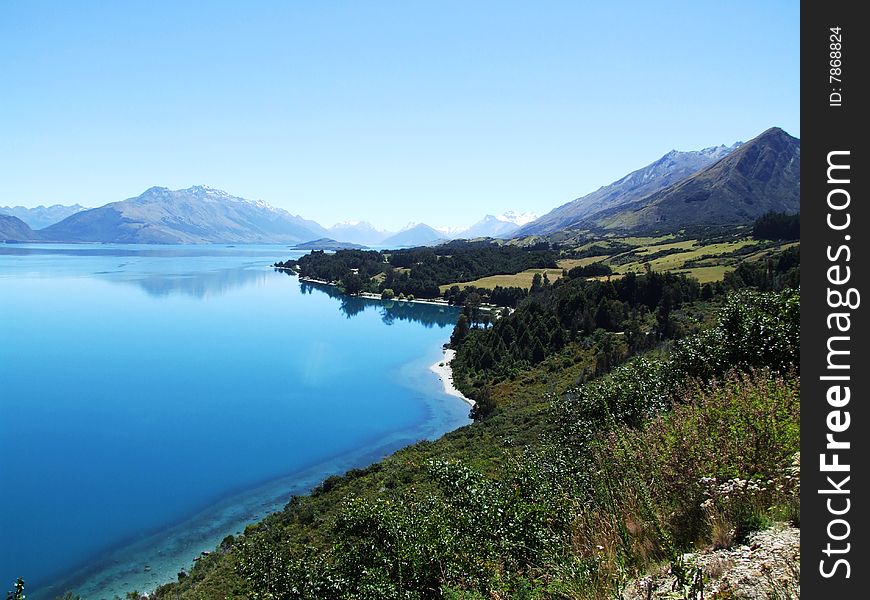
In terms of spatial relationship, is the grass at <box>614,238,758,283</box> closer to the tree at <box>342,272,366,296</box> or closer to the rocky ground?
the tree at <box>342,272,366,296</box>

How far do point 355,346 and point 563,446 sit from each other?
269 ft

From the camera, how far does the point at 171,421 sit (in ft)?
177

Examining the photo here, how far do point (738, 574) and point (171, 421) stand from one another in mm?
59377

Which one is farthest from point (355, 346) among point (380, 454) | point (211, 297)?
point (211, 297)

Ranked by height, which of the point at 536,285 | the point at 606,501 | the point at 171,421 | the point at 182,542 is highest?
the point at 606,501

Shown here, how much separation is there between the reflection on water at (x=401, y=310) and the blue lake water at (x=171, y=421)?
8.79 feet

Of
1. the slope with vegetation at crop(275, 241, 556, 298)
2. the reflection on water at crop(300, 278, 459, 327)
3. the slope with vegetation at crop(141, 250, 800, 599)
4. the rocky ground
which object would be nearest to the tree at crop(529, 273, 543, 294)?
the reflection on water at crop(300, 278, 459, 327)

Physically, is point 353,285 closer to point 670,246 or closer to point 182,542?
point 670,246

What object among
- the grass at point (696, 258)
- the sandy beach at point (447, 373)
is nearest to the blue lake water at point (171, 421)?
the sandy beach at point (447, 373)

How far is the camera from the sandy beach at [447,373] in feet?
219

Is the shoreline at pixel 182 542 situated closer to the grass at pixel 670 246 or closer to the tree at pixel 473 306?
the tree at pixel 473 306

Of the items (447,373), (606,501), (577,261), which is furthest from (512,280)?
(606,501)
